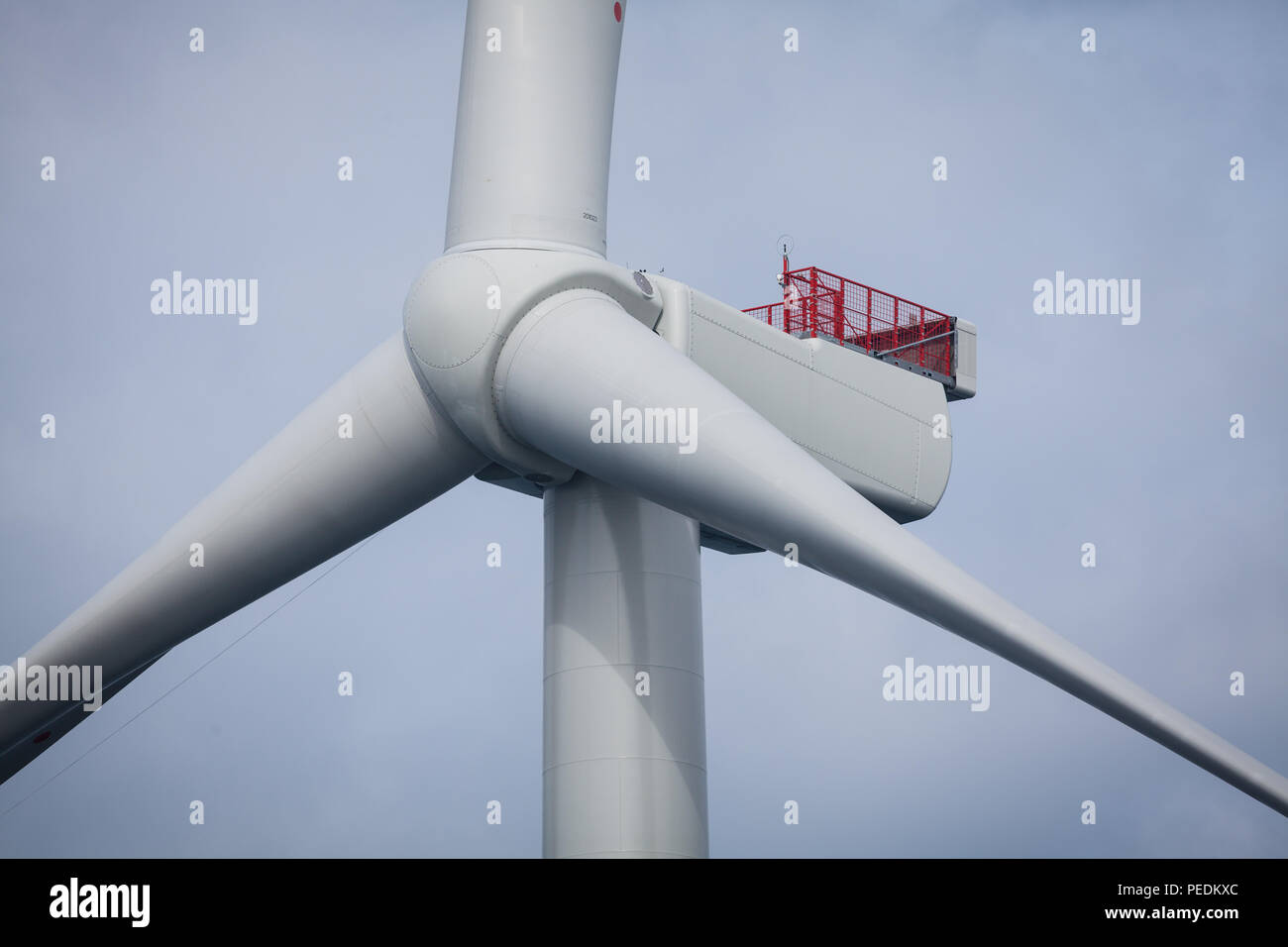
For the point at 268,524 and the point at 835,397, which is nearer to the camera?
the point at 268,524

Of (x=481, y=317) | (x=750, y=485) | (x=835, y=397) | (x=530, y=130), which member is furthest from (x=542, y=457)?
(x=835, y=397)

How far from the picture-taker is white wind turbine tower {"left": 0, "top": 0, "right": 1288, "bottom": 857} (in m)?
26.8

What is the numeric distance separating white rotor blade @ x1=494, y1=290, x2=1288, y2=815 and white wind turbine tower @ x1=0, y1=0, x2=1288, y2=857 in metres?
0.06

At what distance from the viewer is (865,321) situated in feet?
115

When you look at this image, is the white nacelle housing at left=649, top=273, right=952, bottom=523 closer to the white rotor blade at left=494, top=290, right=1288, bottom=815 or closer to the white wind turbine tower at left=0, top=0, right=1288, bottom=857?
the white wind turbine tower at left=0, top=0, right=1288, bottom=857

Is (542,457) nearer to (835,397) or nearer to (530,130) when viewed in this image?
(530,130)

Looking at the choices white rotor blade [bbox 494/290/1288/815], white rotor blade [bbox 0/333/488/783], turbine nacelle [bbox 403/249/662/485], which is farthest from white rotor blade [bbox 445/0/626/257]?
white rotor blade [bbox 0/333/488/783]

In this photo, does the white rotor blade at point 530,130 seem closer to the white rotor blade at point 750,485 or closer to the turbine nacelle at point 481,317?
the turbine nacelle at point 481,317

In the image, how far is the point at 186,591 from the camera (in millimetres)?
27828

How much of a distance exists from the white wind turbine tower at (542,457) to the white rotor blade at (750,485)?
0.06 meters

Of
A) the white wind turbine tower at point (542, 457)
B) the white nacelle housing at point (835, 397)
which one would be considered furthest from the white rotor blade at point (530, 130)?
the white nacelle housing at point (835, 397)

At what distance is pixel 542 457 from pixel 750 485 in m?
5.04
